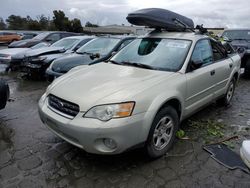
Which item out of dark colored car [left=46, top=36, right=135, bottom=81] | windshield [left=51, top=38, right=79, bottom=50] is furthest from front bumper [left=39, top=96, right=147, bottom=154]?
windshield [left=51, top=38, right=79, bottom=50]

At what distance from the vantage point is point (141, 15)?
4.50 m

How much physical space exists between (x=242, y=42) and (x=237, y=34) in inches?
31.0

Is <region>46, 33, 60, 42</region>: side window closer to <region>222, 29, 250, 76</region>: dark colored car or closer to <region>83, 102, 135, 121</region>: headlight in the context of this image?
<region>222, 29, 250, 76</region>: dark colored car

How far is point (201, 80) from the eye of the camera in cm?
415

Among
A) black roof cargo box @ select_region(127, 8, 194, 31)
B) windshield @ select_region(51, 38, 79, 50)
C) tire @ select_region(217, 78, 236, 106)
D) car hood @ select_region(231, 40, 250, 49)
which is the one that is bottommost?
tire @ select_region(217, 78, 236, 106)

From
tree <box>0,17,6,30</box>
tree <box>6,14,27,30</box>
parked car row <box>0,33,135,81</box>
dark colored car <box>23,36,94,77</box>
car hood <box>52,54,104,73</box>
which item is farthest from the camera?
tree <box>0,17,6,30</box>

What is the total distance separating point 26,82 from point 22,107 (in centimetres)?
298

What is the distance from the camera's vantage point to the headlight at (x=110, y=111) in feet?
9.41

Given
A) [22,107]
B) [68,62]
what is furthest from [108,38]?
[22,107]

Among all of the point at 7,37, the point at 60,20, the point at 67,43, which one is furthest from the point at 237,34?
the point at 60,20

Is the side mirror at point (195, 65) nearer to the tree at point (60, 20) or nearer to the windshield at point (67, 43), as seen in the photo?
the windshield at point (67, 43)

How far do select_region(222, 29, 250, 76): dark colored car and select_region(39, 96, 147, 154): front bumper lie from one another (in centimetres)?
737

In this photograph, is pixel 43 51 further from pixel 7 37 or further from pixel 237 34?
pixel 7 37

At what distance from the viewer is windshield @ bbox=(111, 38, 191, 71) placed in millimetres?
3930
